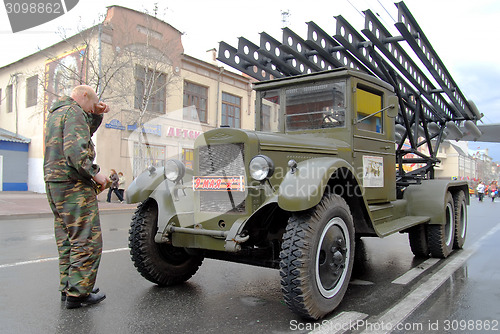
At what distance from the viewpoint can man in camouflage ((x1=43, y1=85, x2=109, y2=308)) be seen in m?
3.21

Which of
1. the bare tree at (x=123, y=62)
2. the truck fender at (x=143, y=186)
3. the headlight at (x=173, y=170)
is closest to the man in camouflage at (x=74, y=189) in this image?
the truck fender at (x=143, y=186)

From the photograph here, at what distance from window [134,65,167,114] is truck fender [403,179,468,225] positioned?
41.8ft

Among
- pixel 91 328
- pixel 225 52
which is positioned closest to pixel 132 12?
pixel 225 52

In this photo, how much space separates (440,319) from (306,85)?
2.81 metres

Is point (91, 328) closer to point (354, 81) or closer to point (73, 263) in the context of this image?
point (73, 263)

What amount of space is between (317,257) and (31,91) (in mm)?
22748

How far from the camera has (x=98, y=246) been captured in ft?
11.0

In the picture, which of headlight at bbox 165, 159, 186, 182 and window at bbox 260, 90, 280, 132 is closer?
headlight at bbox 165, 159, 186, 182

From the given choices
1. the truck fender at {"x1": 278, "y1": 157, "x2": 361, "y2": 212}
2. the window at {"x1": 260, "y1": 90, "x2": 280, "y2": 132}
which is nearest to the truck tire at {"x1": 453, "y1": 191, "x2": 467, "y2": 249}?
the window at {"x1": 260, "y1": 90, "x2": 280, "y2": 132}

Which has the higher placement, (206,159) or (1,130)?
(1,130)

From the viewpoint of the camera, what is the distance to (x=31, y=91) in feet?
70.2

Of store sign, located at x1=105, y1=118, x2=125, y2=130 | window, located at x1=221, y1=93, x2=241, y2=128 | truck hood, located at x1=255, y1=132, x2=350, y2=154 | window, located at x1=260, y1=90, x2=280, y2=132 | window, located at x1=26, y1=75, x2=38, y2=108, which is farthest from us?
window, located at x1=221, y1=93, x2=241, y2=128

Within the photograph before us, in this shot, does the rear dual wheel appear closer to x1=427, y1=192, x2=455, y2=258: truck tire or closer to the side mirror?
x1=427, y1=192, x2=455, y2=258: truck tire

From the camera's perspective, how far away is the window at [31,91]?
2078cm
